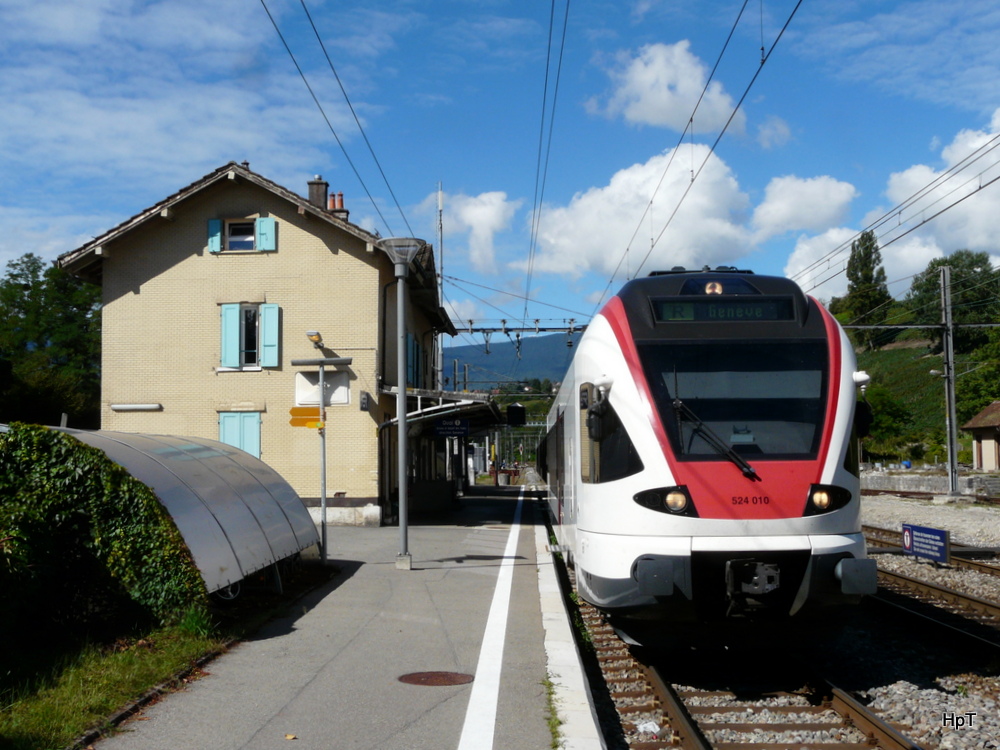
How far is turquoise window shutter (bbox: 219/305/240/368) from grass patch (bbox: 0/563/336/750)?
14.1m

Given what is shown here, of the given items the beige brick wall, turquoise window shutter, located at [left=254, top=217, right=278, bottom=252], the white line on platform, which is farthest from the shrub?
turquoise window shutter, located at [left=254, top=217, right=278, bottom=252]

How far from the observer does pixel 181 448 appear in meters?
10.6

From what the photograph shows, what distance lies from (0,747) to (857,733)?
5.51 m

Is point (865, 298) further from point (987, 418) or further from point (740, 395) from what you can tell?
point (740, 395)

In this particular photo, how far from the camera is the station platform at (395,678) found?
5.78 metres

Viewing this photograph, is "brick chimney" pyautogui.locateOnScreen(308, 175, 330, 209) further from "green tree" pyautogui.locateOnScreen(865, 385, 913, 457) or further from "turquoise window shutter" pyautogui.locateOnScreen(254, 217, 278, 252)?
"green tree" pyautogui.locateOnScreen(865, 385, 913, 457)

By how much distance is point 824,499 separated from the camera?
296 inches

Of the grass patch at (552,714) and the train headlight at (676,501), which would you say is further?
the train headlight at (676,501)

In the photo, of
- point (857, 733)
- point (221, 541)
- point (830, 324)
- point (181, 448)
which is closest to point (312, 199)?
point (181, 448)

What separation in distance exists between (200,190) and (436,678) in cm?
1826

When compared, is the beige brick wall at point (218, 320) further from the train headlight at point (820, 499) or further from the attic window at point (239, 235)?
the train headlight at point (820, 499)

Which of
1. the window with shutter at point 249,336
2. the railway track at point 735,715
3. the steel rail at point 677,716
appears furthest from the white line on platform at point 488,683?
the window with shutter at point 249,336

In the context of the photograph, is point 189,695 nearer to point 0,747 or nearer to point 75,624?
point 0,747

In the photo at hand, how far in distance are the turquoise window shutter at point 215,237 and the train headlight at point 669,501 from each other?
18137 mm
